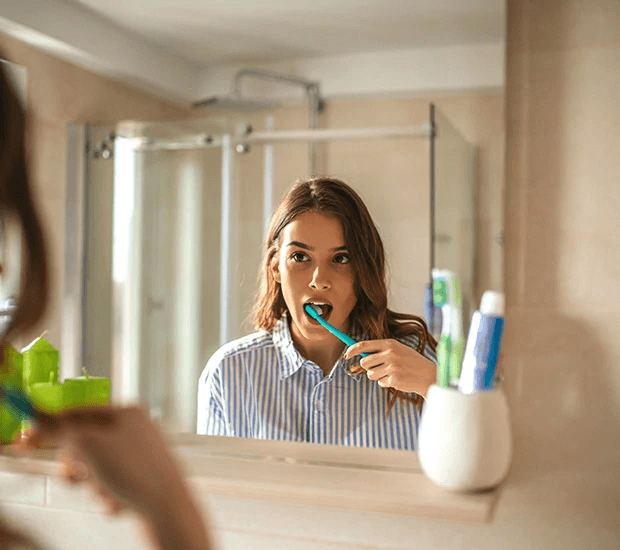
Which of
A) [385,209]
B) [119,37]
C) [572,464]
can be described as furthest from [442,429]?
[119,37]

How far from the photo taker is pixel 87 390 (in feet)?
2.98

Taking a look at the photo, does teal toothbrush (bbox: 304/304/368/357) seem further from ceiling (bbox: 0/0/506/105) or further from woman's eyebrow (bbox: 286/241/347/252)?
ceiling (bbox: 0/0/506/105)

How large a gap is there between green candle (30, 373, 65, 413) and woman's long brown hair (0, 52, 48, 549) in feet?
1.35

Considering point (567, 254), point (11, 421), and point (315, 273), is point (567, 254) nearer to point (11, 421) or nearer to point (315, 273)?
point (315, 273)

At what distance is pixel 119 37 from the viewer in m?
0.89

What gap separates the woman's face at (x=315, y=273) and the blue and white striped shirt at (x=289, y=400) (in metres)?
0.03

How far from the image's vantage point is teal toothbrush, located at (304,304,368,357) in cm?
79

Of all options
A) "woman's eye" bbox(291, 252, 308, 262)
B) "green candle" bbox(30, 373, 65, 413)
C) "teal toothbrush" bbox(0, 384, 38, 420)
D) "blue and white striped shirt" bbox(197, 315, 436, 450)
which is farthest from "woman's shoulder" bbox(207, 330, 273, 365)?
"teal toothbrush" bbox(0, 384, 38, 420)

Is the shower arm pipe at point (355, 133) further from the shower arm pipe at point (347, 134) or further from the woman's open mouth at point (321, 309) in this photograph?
the woman's open mouth at point (321, 309)

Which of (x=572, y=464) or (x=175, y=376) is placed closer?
(x=572, y=464)

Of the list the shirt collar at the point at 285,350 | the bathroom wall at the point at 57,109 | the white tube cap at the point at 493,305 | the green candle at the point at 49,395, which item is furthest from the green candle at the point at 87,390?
the white tube cap at the point at 493,305

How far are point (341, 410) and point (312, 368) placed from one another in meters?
0.06

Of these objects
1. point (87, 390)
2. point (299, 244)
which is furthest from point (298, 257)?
point (87, 390)

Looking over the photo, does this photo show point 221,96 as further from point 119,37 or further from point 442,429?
point 442,429
